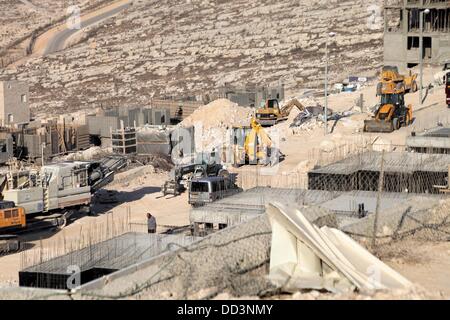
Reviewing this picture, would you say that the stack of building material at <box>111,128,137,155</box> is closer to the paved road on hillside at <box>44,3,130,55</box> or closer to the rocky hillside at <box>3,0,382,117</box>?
the rocky hillside at <box>3,0,382,117</box>

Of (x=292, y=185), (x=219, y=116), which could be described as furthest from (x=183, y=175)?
(x=219, y=116)

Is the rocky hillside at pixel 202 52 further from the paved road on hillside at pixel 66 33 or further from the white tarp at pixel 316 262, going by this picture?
the white tarp at pixel 316 262

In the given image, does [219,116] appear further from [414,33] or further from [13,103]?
[414,33]

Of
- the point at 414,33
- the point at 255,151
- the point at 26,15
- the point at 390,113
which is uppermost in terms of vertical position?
the point at 26,15

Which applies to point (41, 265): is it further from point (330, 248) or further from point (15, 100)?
point (15, 100)

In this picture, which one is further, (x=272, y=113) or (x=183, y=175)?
(x=272, y=113)
